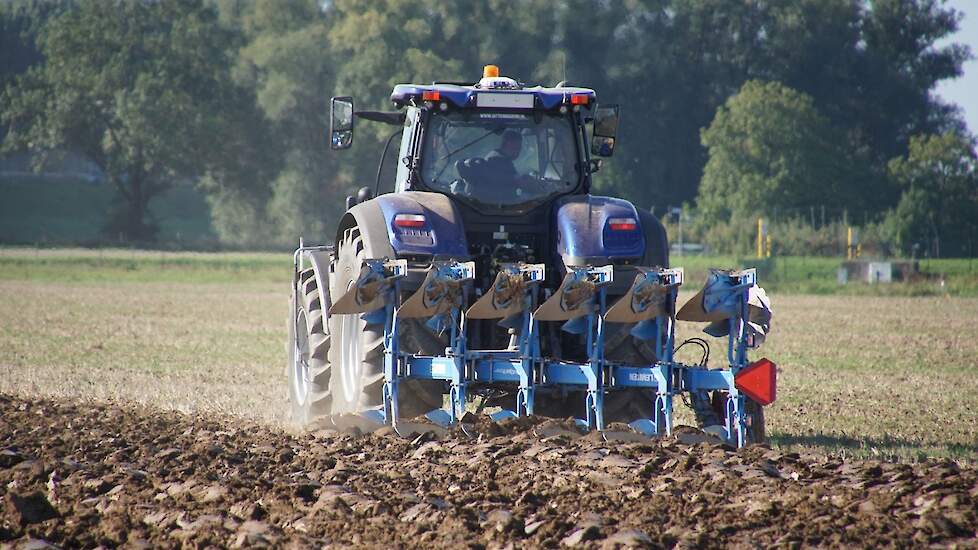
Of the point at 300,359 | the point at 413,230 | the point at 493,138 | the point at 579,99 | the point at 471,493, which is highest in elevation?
the point at 579,99

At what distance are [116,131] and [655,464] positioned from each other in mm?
53129

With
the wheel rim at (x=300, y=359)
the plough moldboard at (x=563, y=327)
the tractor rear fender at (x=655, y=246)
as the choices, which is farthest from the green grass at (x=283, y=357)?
the tractor rear fender at (x=655, y=246)

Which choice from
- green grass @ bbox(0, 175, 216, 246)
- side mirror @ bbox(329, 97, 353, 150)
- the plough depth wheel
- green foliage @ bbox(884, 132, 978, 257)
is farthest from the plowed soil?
green grass @ bbox(0, 175, 216, 246)

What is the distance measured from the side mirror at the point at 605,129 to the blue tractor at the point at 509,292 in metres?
0.25

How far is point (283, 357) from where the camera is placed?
15703 millimetres

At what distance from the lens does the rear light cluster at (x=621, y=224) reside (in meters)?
8.41

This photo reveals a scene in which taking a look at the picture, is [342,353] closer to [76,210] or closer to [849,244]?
[849,244]

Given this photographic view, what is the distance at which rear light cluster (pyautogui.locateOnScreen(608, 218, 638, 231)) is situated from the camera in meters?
8.41

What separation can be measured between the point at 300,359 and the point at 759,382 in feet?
13.3

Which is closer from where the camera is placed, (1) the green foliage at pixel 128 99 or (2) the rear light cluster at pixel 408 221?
(2) the rear light cluster at pixel 408 221

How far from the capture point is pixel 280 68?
58.7 metres

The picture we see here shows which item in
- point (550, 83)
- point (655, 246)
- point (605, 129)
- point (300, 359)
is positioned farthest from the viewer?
Result: point (550, 83)

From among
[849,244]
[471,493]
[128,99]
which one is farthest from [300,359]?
[128,99]

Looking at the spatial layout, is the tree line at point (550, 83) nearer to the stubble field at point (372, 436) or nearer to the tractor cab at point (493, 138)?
the stubble field at point (372, 436)
